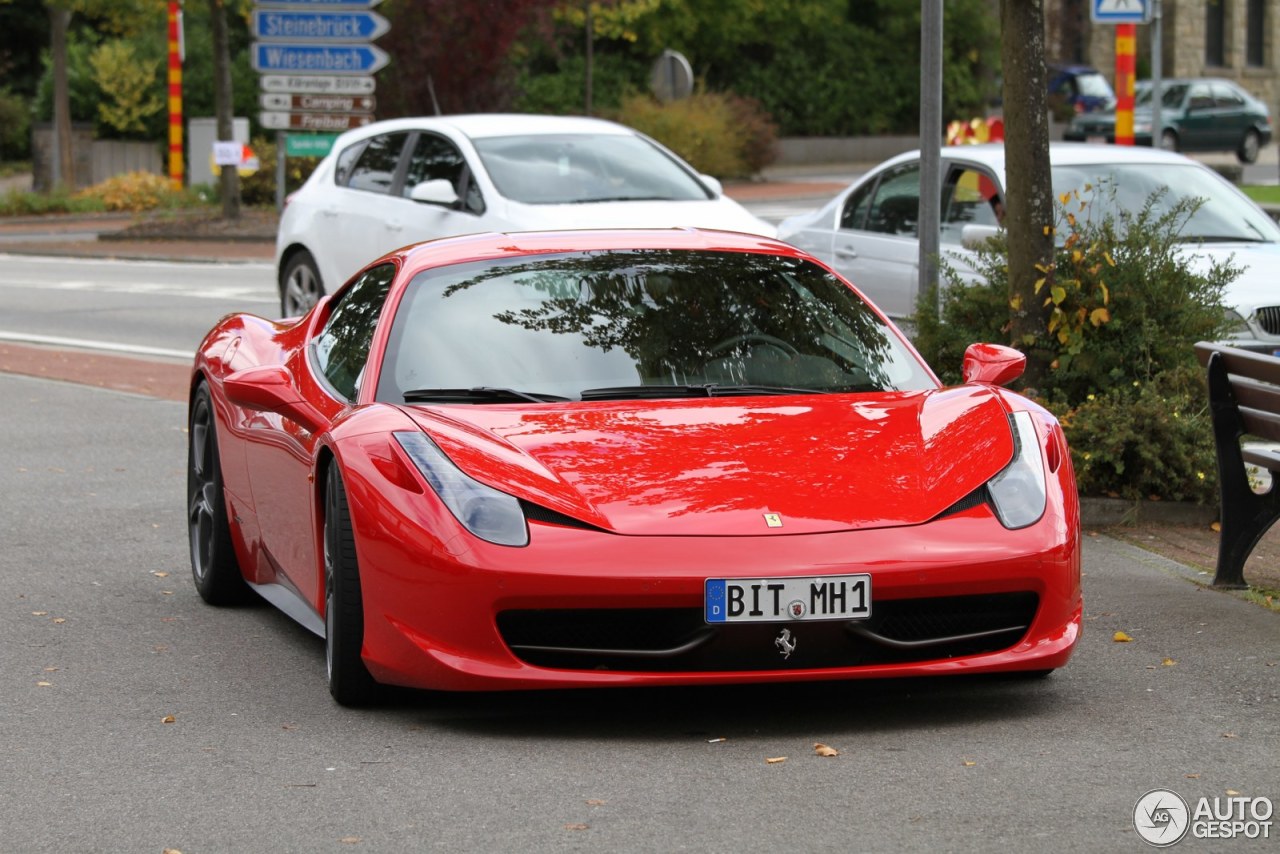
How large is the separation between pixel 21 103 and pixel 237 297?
35.3m

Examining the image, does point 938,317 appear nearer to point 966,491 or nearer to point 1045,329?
point 1045,329

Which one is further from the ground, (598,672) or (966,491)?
(966,491)

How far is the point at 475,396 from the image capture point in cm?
596

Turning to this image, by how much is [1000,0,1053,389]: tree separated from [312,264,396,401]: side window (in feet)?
11.8

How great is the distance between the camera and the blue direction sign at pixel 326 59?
28.2 m

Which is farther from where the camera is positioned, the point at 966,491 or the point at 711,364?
the point at 711,364

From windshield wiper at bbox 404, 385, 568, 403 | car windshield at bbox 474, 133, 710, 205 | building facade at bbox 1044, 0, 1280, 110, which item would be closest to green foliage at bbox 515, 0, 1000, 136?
building facade at bbox 1044, 0, 1280, 110

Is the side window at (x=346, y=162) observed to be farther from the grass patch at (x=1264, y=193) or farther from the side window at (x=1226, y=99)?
the side window at (x=1226, y=99)

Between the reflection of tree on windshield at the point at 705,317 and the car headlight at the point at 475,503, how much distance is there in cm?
93

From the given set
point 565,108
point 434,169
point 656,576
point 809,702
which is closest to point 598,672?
point 656,576

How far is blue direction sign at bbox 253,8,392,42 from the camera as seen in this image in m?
28.1

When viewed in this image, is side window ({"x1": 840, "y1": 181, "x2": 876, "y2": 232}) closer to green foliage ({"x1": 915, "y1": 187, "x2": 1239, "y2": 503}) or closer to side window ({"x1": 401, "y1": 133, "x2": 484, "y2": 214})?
side window ({"x1": 401, "y1": 133, "x2": 484, "y2": 214})

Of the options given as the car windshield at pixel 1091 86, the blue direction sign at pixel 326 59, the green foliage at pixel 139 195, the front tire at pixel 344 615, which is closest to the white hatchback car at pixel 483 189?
the front tire at pixel 344 615

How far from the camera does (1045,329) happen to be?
9.38 meters
